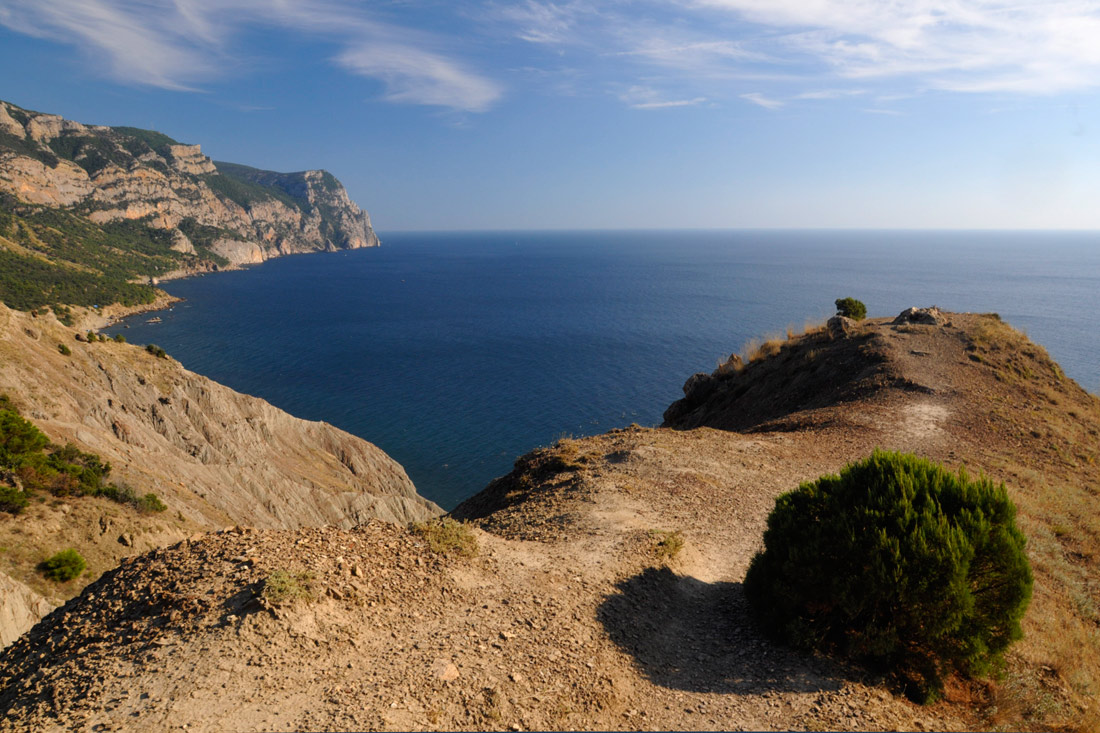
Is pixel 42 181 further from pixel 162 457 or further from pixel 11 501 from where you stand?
pixel 11 501

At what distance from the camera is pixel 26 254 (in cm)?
11338

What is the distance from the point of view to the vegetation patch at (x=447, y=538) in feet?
32.2

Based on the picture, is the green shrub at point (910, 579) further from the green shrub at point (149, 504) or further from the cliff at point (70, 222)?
the cliff at point (70, 222)

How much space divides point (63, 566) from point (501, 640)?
59.3 feet

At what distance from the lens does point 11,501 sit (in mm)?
19203

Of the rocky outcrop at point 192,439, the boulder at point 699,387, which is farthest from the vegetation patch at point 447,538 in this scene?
the boulder at point 699,387

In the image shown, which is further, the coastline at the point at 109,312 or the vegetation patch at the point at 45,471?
the coastline at the point at 109,312

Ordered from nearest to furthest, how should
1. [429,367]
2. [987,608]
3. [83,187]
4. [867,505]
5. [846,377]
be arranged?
[987,608] → [867,505] → [846,377] → [429,367] → [83,187]

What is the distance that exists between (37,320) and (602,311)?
9610cm

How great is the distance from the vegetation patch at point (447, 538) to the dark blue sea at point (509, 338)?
38122 millimetres

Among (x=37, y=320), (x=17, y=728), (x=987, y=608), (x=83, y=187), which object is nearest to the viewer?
(x=17, y=728)

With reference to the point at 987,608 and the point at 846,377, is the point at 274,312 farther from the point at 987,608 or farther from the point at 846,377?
the point at 987,608

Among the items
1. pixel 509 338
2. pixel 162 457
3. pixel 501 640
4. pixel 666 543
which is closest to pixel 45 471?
pixel 162 457

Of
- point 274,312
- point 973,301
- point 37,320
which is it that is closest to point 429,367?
point 37,320
